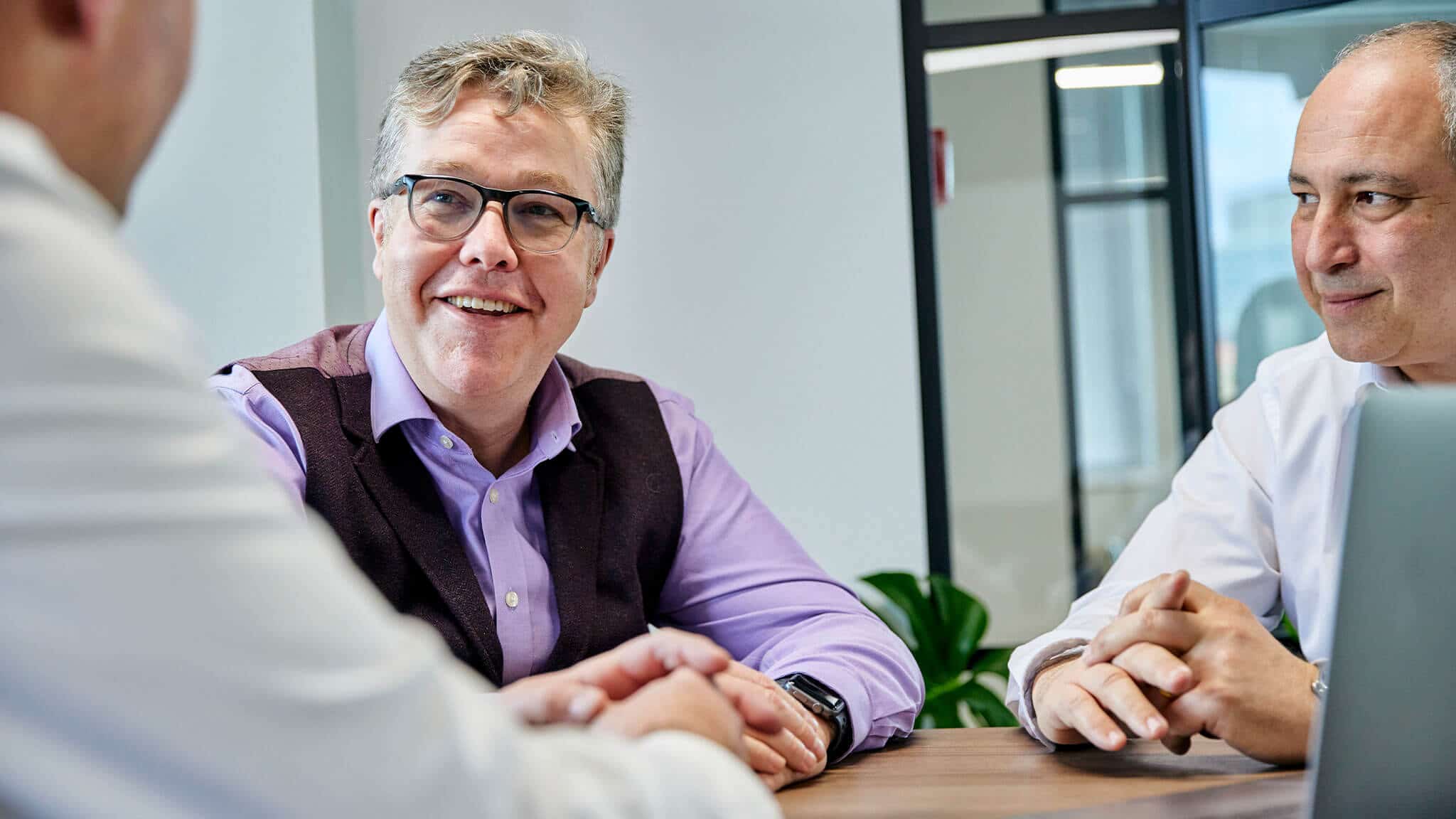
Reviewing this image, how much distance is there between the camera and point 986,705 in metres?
3.57

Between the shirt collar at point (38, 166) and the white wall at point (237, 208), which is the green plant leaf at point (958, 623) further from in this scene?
the shirt collar at point (38, 166)

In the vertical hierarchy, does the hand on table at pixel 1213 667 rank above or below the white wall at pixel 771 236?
below

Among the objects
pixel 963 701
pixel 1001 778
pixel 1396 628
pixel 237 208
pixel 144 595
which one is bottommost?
pixel 963 701

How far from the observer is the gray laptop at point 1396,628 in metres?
0.69

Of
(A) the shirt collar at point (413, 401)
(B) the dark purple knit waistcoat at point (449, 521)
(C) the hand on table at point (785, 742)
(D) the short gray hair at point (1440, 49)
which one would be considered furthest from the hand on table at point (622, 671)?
(D) the short gray hair at point (1440, 49)

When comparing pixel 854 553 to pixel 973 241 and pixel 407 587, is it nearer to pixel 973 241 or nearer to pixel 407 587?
pixel 973 241

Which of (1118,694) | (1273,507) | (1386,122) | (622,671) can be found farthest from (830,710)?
(1386,122)

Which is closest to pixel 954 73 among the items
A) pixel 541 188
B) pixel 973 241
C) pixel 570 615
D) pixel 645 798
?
pixel 973 241

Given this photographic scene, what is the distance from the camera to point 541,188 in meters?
1.71

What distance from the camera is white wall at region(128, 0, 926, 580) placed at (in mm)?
4023

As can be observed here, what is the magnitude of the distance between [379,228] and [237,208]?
6.68 ft

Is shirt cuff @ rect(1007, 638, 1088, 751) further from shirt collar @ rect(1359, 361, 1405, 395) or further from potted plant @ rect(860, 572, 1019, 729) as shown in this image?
potted plant @ rect(860, 572, 1019, 729)

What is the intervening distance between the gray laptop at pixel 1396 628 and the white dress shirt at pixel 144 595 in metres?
0.53

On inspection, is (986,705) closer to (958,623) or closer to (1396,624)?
(958,623)
